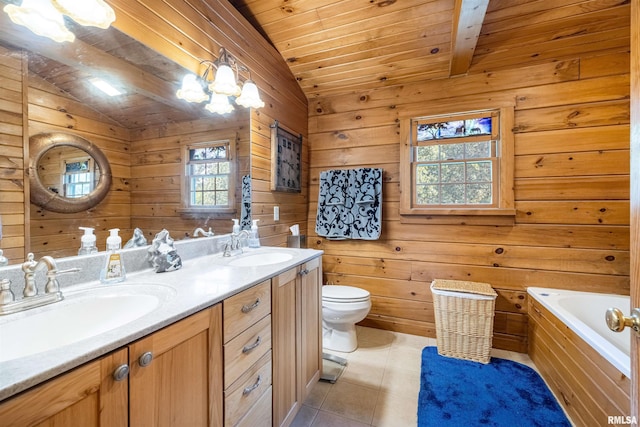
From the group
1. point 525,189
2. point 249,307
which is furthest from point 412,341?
point 249,307

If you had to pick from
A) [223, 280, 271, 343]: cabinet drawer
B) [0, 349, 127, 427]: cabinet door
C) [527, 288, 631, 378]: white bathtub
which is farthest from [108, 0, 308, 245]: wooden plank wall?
[527, 288, 631, 378]: white bathtub

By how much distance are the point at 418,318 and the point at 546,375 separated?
2.90 feet

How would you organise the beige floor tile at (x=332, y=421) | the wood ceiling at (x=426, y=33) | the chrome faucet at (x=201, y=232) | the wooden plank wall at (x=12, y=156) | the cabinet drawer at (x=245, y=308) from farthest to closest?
the wood ceiling at (x=426, y=33)
the chrome faucet at (x=201, y=232)
the beige floor tile at (x=332, y=421)
the cabinet drawer at (x=245, y=308)
the wooden plank wall at (x=12, y=156)

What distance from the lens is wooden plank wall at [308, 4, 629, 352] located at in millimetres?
1947

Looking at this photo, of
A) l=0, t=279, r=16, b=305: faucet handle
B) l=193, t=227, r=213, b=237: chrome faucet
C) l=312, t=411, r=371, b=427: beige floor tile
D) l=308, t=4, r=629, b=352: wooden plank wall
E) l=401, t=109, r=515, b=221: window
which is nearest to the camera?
l=0, t=279, r=16, b=305: faucet handle

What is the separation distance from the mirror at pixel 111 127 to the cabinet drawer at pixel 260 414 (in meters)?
0.87

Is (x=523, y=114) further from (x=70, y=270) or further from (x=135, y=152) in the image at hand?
(x=70, y=270)

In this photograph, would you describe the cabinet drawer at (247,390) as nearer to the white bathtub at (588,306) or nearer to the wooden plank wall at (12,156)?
the wooden plank wall at (12,156)

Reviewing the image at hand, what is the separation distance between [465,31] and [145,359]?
2.31 m

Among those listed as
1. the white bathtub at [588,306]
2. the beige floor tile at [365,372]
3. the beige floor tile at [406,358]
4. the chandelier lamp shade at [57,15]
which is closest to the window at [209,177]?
the chandelier lamp shade at [57,15]

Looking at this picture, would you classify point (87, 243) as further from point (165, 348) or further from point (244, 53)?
point (244, 53)

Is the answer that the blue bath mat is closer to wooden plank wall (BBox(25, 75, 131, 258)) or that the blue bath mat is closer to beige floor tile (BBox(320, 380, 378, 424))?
beige floor tile (BBox(320, 380, 378, 424))

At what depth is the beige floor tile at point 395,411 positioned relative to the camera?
1.46 meters

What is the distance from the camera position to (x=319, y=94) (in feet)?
8.85
